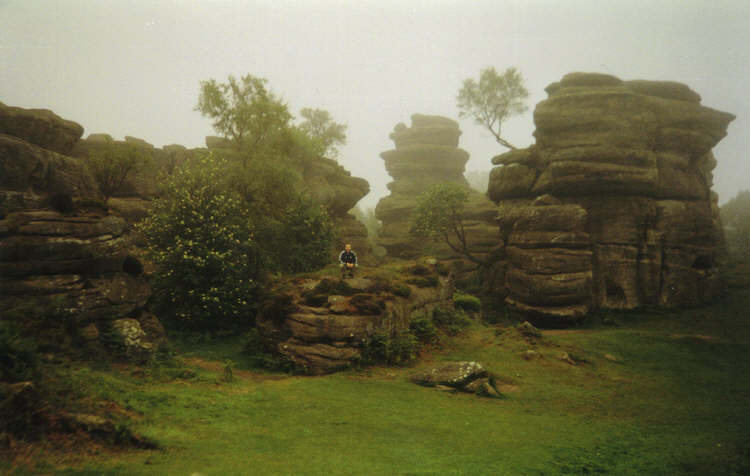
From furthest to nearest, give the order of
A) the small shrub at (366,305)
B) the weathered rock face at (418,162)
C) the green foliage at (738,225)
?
the weathered rock face at (418,162) → the green foliage at (738,225) → the small shrub at (366,305)

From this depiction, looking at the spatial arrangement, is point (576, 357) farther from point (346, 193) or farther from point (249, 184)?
point (346, 193)

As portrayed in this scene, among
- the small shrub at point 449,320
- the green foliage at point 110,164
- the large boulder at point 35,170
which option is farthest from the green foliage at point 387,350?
the green foliage at point 110,164

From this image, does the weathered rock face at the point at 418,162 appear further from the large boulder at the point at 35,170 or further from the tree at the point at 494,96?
the large boulder at the point at 35,170

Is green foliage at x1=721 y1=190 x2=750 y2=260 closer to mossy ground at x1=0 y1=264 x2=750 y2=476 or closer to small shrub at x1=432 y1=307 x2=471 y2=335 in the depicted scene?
mossy ground at x1=0 y1=264 x2=750 y2=476

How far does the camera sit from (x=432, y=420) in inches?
414

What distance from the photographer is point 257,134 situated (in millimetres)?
34219

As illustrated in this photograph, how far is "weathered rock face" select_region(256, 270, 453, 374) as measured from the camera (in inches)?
635

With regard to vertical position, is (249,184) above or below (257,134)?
below

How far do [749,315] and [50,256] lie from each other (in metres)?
47.5

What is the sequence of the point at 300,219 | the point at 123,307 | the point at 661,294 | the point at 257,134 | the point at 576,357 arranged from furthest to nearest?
the point at 257,134 → the point at 661,294 → the point at 300,219 → the point at 576,357 → the point at 123,307

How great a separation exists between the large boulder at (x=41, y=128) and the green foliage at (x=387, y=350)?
99.9 ft

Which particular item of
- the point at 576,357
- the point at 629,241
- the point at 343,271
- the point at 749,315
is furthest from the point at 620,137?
the point at 343,271

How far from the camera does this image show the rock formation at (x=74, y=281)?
12.3 metres

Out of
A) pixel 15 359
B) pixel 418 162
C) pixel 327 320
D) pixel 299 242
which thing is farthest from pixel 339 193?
pixel 15 359
